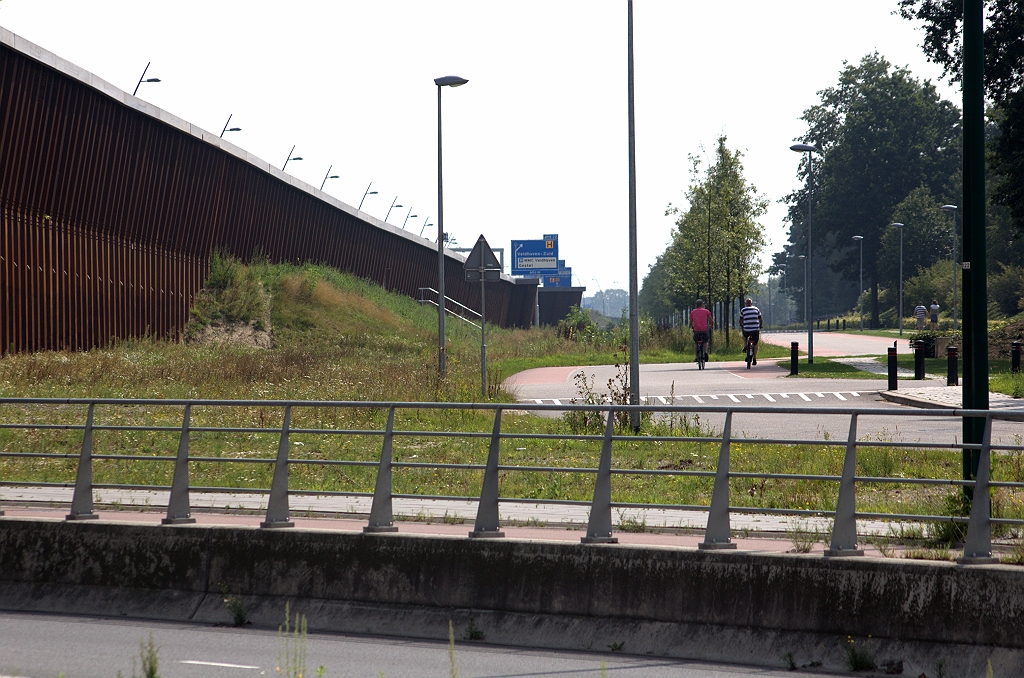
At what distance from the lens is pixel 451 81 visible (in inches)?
1038

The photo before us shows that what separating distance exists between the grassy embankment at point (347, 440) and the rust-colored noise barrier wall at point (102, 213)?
106 cm

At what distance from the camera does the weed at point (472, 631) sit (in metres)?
7.70

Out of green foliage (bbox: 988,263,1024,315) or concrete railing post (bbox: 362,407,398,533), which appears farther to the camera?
green foliage (bbox: 988,263,1024,315)

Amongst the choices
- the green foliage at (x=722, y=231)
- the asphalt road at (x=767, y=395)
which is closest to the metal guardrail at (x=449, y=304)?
the green foliage at (x=722, y=231)

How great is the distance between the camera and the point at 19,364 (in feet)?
78.6

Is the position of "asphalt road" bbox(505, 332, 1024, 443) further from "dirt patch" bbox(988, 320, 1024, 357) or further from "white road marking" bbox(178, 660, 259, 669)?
"white road marking" bbox(178, 660, 259, 669)

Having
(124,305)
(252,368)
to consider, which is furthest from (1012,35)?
(124,305)

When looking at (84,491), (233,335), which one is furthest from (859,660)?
(233,335)

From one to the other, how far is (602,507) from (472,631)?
1.15 metres

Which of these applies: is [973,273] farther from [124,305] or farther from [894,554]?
[124,305]

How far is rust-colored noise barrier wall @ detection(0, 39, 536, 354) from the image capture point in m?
26.9

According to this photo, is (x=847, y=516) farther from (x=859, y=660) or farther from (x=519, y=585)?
(x=519, y=585)

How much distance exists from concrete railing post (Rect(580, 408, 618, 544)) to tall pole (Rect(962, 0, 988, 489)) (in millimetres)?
2473

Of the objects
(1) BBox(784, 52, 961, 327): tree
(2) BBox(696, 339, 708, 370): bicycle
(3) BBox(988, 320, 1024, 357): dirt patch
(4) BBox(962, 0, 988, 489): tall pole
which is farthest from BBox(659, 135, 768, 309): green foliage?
(1) BBox(784, 52, 961, 327): tree
